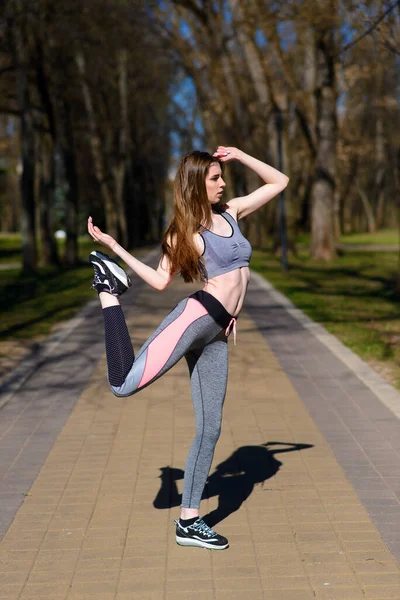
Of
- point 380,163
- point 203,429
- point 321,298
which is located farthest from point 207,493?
point 380,163

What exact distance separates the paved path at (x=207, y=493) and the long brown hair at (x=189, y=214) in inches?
54.9

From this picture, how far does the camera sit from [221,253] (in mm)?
4609

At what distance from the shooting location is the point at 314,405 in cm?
834

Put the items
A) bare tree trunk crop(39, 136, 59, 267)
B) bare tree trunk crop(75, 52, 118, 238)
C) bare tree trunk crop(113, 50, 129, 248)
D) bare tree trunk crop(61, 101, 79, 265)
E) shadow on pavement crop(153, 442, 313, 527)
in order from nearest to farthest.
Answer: shadow on pavement crop(153, 442, 313, 527), bare tree trunk crop(39, 136, 59, 267), bare tree trunk crop(61, 101, 79, 265), bare tree trunk crop(75, 52, 118, 238), bare tree trunk crop(113, 50, 129, 248)

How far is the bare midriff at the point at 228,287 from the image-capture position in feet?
15.2

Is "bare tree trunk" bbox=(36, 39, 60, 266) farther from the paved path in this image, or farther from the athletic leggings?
the athletic leggings

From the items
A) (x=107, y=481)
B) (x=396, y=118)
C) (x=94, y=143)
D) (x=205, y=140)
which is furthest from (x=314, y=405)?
(x=396, y=118)

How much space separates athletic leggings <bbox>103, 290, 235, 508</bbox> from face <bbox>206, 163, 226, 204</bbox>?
46 cm

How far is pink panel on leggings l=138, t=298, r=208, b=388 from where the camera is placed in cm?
459

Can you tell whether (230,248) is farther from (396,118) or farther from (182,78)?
(396,118)

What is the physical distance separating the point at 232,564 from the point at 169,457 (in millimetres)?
2146

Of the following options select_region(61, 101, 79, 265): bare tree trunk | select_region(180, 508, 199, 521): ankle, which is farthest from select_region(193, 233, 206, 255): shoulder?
select_region(61, 101, 79, 265): bare tree trunk

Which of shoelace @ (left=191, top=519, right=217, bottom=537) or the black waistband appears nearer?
the black waistband

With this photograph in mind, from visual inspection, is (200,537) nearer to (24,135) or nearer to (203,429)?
(203,429)
